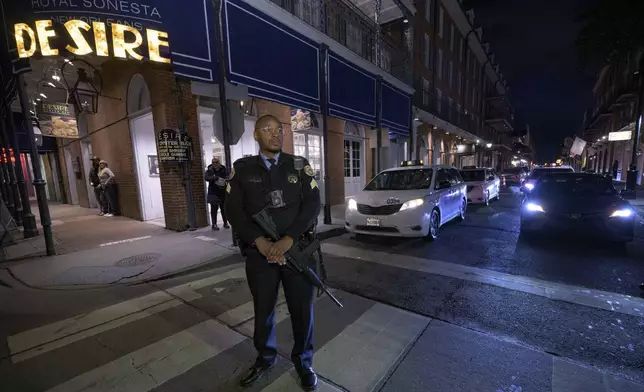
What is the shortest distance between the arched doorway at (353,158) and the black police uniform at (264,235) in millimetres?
11317

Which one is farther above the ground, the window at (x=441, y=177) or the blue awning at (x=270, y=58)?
the blue awning at (x=270, y=58)

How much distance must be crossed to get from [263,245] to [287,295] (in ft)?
1.61

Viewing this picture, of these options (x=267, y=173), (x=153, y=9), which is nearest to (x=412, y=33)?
(x=153, y=9)

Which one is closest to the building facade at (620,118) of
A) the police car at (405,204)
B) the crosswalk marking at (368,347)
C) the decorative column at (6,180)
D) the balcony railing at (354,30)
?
the balcony railing at (354,30)

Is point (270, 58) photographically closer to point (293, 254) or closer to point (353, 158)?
point (293, 254)

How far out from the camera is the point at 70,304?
3725 millimetres

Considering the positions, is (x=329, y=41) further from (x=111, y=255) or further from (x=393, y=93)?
(x=111, y=255)

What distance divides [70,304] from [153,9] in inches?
218

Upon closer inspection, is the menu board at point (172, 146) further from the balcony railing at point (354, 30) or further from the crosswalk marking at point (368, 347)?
the crosswalk marking at point (368, 347)

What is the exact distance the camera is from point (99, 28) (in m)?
5.12

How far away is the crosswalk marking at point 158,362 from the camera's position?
2.29 meters

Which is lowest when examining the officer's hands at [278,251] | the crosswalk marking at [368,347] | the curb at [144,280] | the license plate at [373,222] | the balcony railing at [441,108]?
the crosswalk marking at [368,347]

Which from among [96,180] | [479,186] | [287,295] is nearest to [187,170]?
[96,180]

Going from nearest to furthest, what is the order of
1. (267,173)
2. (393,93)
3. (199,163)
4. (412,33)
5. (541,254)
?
(267,173) < (541,254) < (199,163) < (393,93) < (412,33)
